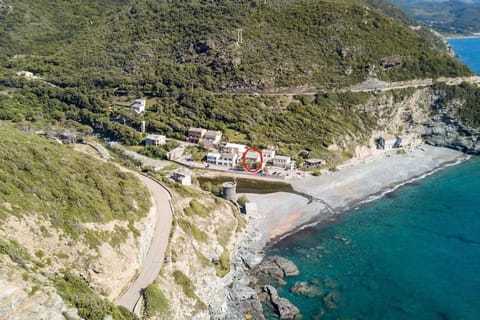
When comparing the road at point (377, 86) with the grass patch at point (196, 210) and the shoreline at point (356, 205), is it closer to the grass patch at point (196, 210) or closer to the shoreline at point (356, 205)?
the shoreline at point (356, 205)

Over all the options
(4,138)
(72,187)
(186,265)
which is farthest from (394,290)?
(4,138)

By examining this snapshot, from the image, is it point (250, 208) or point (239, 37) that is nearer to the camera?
point (250, 208)

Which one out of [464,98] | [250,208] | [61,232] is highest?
[464,98]

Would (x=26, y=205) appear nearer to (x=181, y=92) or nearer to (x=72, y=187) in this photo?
(x=72, y=187)

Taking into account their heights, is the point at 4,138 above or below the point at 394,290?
above

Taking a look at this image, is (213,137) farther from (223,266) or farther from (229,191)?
(223,266)

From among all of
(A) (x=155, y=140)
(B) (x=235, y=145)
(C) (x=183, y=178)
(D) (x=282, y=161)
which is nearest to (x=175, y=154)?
(A) (x=155, y=140)

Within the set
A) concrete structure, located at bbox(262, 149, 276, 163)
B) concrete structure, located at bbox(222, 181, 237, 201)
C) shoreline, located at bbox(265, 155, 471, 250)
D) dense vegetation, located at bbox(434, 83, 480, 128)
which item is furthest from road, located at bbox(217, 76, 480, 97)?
concrete structure, located at bbox(222, 181, 237, 201)

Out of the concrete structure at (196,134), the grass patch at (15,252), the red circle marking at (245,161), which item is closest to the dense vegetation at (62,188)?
the grass patch at (15,252)
